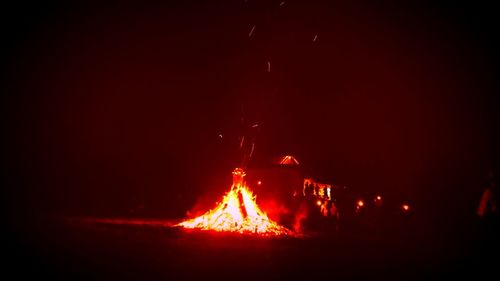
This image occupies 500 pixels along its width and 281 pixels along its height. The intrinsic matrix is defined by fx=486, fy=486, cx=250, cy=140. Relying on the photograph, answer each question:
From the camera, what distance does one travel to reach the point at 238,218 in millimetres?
20125

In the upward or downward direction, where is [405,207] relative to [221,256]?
upward

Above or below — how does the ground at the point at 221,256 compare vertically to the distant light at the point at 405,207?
below

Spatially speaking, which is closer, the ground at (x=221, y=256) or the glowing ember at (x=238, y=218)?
the ground at (x=221, y=256)

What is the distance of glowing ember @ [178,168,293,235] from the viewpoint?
1933 centimetres

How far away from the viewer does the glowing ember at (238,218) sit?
19328 mm

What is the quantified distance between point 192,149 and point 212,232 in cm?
2163

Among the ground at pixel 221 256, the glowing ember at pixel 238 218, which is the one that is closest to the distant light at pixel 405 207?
the ground at pixel 221 256

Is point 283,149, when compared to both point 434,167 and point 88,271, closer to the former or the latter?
point 434,167

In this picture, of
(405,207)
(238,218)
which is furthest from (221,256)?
(405,207)

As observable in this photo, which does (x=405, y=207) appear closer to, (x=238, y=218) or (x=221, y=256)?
(x=238, y=218)

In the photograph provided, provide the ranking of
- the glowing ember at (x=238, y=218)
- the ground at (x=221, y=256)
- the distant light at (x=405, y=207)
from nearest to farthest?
the ground at (x=221, y=256)
the glowing ember at (x=238, y=218)
the distant light at (x=405, y=207)

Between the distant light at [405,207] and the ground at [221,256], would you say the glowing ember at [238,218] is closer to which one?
the ground at [221,256]

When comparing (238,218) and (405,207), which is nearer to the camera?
(238,218)

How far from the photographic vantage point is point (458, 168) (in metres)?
28.2
